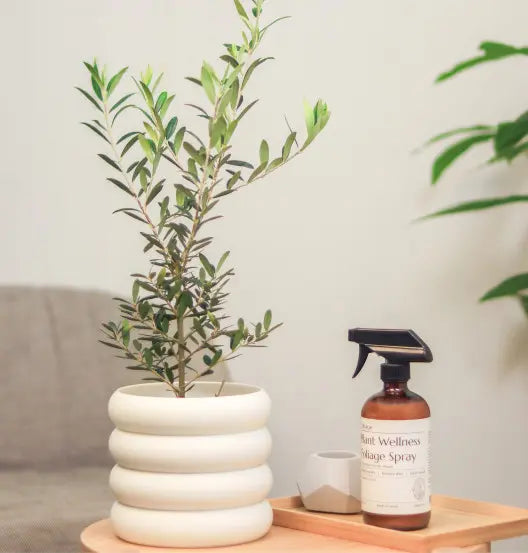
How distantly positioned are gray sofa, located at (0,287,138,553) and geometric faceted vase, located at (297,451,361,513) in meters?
0.75

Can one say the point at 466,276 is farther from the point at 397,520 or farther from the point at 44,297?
the point at 397,520

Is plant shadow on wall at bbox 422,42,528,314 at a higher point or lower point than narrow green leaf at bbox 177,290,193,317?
higher

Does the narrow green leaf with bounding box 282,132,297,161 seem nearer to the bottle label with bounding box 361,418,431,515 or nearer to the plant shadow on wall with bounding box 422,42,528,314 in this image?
the bottle label with bounding box 361,418,431,515

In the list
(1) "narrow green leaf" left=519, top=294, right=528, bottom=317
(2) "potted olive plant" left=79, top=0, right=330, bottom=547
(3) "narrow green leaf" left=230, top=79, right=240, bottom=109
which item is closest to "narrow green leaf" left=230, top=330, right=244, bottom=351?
(2) "potted olive plant" left=79, top=0, right=330, bottom=547

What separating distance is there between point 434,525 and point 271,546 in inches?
7.0

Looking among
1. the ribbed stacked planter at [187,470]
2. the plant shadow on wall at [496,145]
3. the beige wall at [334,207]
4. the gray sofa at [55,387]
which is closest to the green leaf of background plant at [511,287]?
the plant shadow on wall at [496,145]

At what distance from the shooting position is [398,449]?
910 mm

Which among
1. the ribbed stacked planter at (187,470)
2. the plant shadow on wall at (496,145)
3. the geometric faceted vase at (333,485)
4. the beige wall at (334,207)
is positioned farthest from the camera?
the beige wall at (334,207)

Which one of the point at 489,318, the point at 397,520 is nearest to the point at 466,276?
the point at 489,318

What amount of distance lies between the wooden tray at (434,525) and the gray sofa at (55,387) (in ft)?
2.50

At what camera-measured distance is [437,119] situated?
2014 mm

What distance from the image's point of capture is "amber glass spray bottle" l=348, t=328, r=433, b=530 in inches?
35.9

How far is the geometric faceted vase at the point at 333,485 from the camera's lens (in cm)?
104

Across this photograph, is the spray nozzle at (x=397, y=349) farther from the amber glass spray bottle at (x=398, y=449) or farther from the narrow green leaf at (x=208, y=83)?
the narrow green leaf at (x=208, y=83)
